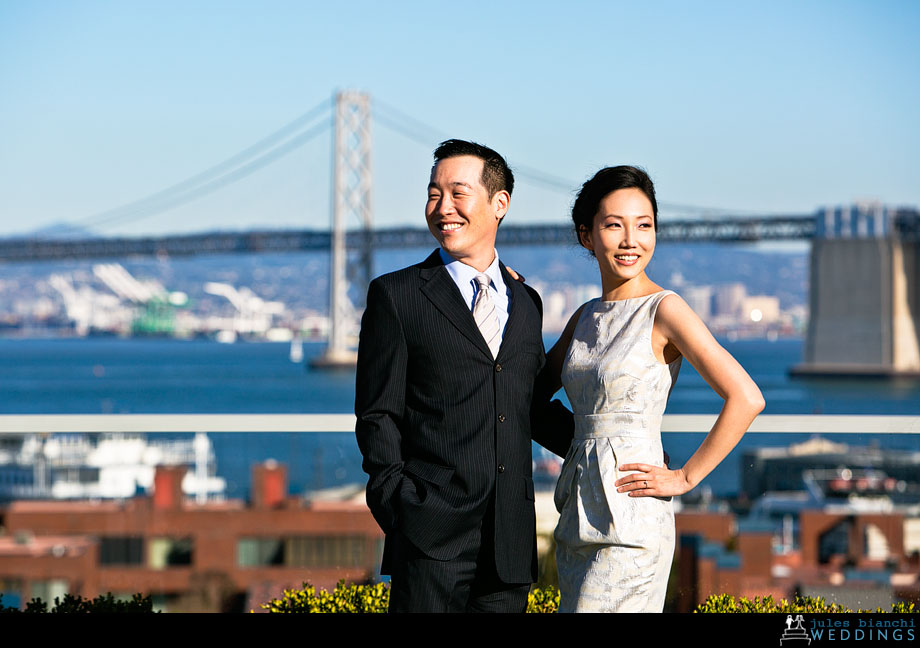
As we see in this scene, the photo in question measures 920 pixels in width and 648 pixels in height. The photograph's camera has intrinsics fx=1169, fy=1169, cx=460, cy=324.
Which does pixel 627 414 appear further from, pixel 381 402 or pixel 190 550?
pixel 190 550

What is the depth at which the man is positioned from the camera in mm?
1885

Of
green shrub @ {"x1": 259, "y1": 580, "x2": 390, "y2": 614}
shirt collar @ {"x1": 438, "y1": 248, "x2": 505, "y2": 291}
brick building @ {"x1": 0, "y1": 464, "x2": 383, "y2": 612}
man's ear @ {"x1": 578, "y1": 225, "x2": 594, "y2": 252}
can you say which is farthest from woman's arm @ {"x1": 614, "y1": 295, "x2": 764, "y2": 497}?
brick building @ {"x1": 0, "y1": 464, "x2": 383, "y2": 612}

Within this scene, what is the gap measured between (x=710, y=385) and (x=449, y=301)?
0.45 metres

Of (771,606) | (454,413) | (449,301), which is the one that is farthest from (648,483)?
(771,606)

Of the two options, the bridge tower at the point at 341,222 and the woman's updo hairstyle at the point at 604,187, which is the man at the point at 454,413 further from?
the bridge tower at the point at 341,222

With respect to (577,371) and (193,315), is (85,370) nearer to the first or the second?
(193,315)

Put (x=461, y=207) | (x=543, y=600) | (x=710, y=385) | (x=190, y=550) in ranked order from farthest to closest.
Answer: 1. (x=190, y=550)
2. (x=543, y=600)
3. (x=461, y=207)
4. (x=710, y=385)

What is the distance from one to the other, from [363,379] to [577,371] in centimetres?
35

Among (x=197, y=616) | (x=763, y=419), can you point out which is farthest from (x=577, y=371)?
(x=763, y=419)

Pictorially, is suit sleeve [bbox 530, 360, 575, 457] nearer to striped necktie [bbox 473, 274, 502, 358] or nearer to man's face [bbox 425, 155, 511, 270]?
striped necktie [bbox 473, 274, 502, 358]

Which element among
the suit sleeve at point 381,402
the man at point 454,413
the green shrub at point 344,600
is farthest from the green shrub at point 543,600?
the suit sleeve at point 381,402

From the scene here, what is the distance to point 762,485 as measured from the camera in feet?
10.9

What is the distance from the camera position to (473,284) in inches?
79.1

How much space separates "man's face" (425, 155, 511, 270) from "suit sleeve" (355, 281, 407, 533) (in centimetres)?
15
